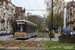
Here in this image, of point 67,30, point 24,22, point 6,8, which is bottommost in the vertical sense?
point 67,30

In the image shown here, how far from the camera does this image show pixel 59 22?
66125mm

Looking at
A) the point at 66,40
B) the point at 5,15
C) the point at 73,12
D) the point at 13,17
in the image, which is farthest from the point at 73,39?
the point at 13,17

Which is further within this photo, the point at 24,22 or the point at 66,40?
the point at 24,22

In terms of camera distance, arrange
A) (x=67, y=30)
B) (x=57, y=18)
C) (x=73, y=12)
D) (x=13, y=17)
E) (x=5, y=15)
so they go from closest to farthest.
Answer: (x=67, y=30)
(x=73, y=12)
(x=57, y=18)
(x=5, y=15)
(x=13, y=17)

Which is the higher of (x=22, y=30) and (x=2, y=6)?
(x=2, y=6)

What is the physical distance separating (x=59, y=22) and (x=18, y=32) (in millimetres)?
41939

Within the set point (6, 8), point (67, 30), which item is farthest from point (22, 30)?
point (6, 8)

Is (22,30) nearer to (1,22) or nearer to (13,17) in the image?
(1,22)

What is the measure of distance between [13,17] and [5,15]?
1073 centimetres

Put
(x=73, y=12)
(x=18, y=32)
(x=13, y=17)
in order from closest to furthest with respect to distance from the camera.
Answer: (x=18, y=32), (x=73, y=12), (x=13, y=17)

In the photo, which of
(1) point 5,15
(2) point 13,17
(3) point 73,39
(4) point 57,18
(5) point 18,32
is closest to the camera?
(3) point 73,39

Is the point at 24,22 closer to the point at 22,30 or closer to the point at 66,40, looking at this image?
the point at 22,30

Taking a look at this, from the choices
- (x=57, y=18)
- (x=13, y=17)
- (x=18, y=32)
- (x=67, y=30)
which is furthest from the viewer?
(x=13, y=17)

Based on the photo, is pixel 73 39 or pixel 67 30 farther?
pixel 67 30
